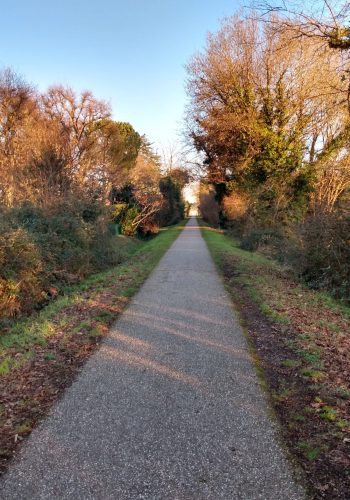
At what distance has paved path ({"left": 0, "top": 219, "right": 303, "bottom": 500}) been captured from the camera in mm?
2953

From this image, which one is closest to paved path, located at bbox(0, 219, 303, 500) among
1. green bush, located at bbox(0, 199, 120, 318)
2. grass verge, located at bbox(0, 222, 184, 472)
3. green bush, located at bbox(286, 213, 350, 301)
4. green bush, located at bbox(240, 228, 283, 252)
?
grass verge, located at bbox(0, 222, 184, 472)

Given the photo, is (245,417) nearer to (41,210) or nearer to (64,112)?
(41,210)

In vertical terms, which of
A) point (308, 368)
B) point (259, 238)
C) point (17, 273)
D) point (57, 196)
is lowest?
point (308, 368)

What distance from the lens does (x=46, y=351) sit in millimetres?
5793

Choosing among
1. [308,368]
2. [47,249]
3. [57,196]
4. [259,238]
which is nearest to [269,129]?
[259,238]

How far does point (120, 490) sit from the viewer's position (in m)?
2.92

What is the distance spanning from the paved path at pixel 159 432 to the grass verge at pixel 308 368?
23cm

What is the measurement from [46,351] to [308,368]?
371 centimetres

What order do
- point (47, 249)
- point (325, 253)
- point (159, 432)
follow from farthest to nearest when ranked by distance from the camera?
point (47, 249) < point (325, 253) < point (159, 432)

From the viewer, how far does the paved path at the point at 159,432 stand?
295cm

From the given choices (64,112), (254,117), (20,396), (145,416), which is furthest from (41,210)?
(64,112)

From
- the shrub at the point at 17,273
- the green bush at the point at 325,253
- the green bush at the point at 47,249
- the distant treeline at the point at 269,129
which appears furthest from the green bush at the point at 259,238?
the shrub at the point at 17,273

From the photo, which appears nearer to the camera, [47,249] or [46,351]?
[46,351]

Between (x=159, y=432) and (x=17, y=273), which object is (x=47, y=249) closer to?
(x=17, y=273)
